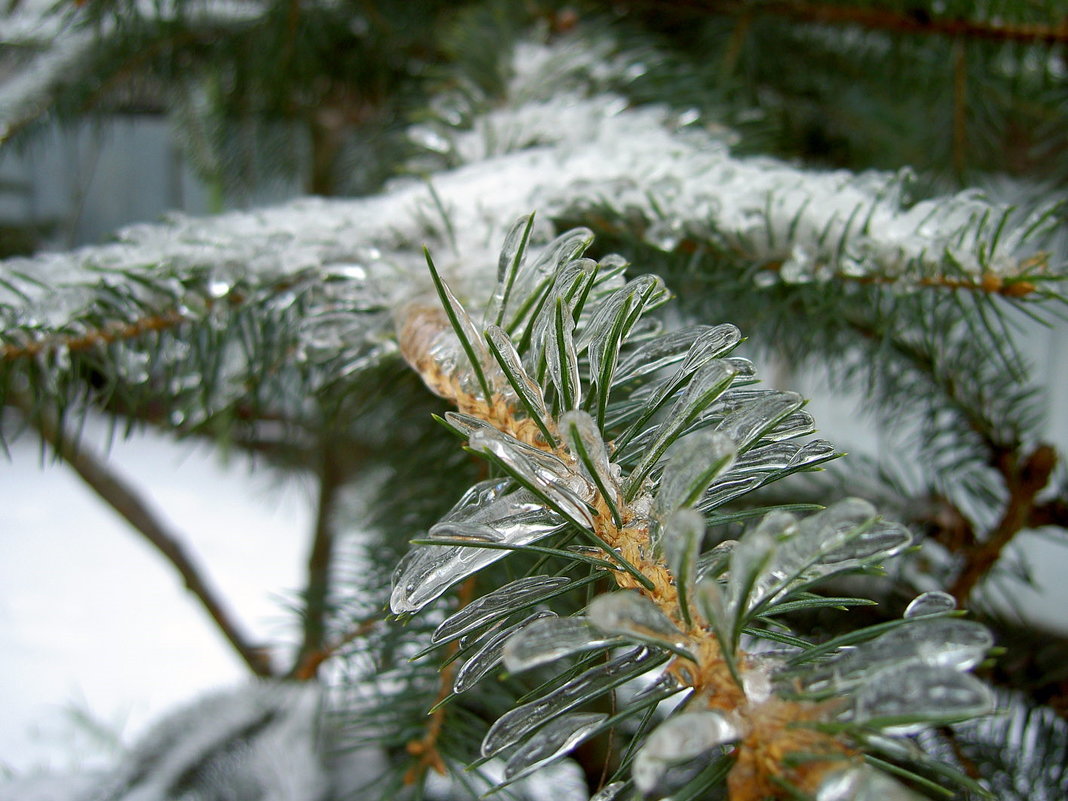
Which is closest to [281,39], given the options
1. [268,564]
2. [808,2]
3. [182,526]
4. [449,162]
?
[449,162]

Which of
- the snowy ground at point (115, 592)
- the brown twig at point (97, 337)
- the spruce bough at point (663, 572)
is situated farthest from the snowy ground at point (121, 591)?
the spruce bough at point (663, 572)

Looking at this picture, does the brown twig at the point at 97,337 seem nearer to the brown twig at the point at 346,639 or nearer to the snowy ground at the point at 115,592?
the brown twig at the point at 346,639

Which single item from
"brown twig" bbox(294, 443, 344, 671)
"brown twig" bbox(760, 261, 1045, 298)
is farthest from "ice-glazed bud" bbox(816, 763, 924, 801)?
"brown twig" bbox(294, 443, 344, 671)

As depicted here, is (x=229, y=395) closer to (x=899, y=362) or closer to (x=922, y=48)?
(x=899, y=362)

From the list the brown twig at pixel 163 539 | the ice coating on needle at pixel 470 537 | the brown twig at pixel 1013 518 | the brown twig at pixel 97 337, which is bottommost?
the brown twig at pixel 163 539

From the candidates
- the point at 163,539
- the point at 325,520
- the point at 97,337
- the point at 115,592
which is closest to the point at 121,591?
the point at 115,592

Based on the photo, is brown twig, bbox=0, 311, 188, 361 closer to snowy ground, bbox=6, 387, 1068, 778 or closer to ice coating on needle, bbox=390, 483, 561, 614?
ice coating on needle, bbox=390, 483, 561, 614
